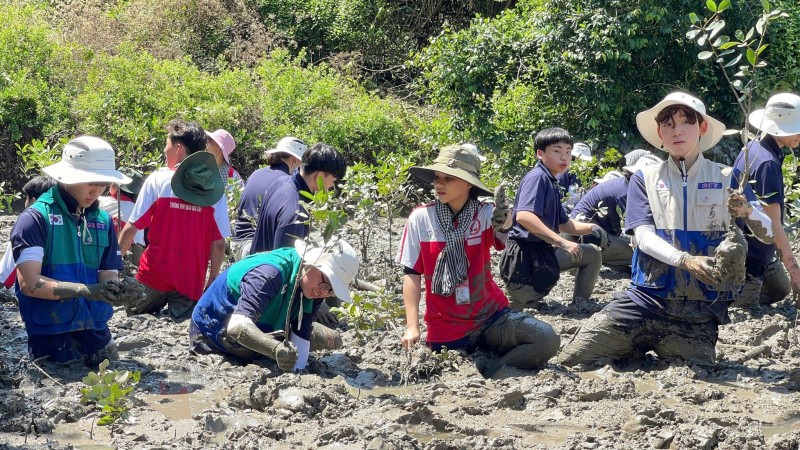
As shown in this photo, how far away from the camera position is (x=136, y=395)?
18.6 ft

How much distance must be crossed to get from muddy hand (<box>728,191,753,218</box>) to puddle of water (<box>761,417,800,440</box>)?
112 cm

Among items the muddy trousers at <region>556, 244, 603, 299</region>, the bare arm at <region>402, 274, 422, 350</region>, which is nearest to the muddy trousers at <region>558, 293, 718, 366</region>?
the bare arm at <region>402, 274, 422, 350</region>

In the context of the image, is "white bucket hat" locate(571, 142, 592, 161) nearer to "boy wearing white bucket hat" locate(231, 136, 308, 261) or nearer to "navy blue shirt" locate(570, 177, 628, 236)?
"navy blue shirt" locate(570, 177, 628, 236)

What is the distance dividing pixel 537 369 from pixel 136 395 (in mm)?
2378

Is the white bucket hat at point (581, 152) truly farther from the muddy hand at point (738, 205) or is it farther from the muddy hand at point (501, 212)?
the muddy hand at point (738, 205)

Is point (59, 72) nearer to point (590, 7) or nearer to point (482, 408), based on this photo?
point (590, 7)

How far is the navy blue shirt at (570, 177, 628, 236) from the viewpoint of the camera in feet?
30.2

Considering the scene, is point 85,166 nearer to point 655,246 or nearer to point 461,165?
point 461,165

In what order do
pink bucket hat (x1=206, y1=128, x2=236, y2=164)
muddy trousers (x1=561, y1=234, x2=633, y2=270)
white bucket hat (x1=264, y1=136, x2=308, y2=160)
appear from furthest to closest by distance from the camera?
muddy trousers (x1=561, y1=234, x2=633, y2=270) → pink bucket hat (x1=206, y1=128, x2=236, y2=164) → white bucket hat (x1=264, y1=136, x2=308, y2=160)

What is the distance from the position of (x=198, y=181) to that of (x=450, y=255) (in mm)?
2089

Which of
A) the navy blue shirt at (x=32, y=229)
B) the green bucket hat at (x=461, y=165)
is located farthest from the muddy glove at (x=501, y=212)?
the navy blue shirt at (x=32, y=229)

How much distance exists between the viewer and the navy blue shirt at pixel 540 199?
7828mm

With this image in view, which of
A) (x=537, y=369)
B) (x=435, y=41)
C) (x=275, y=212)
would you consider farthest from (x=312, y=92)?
(x=537, y=369)

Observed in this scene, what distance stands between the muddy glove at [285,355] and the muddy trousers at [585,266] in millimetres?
3553
